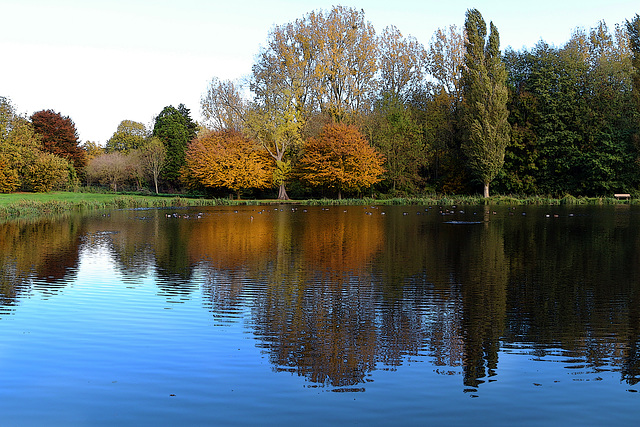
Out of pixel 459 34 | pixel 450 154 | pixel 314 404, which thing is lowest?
pixel 314 404

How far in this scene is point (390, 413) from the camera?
19.8 feet

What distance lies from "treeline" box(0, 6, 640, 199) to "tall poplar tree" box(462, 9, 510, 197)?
0.12 meters

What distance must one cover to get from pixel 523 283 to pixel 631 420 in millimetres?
7958

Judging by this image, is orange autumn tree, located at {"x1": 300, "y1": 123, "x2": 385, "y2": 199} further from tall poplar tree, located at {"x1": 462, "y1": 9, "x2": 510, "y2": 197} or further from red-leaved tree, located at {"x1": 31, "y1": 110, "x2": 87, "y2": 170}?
red-leaved tree, located at {"x1": 31, "y1": 110, "x2": 87, "y2": 170}

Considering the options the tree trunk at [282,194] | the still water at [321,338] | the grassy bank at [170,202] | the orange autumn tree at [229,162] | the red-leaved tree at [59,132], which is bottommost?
the still water at [321,338]

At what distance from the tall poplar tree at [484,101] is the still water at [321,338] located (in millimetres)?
39247

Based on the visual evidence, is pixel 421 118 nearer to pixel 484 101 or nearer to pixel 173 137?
pixel 484 101

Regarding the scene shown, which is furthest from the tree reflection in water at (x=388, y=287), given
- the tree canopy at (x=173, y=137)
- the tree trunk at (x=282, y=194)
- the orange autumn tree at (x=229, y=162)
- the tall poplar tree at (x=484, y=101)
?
the tree canopy at (x=173, y=137)

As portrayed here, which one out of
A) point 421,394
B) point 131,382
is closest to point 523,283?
point 421,394

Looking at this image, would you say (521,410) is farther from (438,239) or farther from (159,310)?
(438,239)

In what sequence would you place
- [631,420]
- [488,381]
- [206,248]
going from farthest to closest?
[206,248]
[488,381]
[631,420]

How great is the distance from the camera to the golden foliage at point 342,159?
6053 cm

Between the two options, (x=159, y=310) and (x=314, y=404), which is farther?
(x=159, y=310)

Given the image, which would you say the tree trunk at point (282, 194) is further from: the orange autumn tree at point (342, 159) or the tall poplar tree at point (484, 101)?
the tall poplar tree at point (484, 101)
